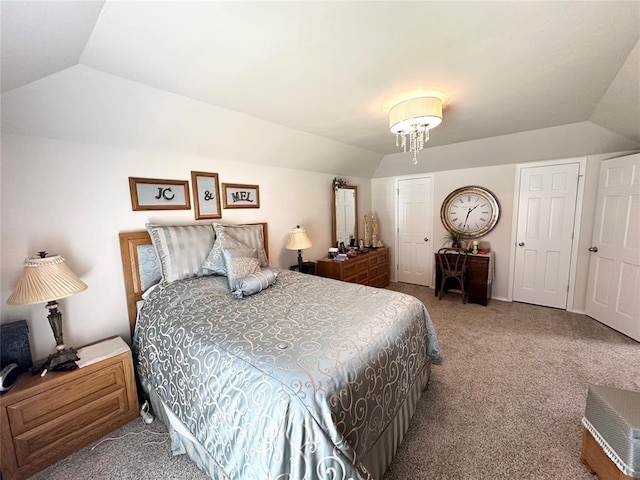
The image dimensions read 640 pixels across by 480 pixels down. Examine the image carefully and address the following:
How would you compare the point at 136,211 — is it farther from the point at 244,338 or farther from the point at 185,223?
the point at 244,338

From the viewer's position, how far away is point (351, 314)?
5.52ft

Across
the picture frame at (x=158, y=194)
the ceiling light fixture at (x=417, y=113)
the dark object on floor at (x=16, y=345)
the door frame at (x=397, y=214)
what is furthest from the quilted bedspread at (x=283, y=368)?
the door frame at (x=397, y=214)

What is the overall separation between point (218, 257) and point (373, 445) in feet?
5.80

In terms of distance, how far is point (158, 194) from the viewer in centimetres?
232

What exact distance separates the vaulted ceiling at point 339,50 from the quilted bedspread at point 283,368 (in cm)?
151

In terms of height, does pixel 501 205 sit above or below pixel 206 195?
below

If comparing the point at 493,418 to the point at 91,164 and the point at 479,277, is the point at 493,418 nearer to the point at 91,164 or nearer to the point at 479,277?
the point at 479,277

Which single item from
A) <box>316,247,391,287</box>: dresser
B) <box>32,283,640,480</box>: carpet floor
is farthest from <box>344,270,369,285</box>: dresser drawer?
<box>32,283,640,480</box>: carpet floor

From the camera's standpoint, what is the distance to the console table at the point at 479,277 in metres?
3.67

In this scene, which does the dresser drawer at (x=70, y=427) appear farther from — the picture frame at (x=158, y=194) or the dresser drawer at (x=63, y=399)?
the picture frame at (x=158, y=194)

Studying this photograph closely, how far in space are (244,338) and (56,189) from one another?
1777 mm

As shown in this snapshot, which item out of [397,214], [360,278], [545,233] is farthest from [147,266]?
[545,233]

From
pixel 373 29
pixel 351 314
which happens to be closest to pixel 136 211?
pixel 351 314

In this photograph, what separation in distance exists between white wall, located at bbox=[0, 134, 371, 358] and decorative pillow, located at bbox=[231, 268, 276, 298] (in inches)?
38.3
